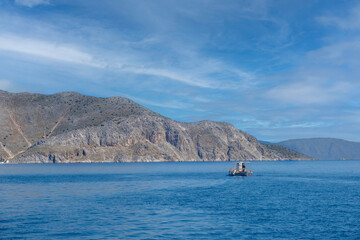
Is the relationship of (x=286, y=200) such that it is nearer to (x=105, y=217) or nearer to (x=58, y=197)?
(x=105, y=217)

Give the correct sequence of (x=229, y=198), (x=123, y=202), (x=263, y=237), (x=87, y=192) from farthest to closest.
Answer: (x=87, y=192)
(x=229, y=198)
(x=123, y=202)
(x=263, y=237)

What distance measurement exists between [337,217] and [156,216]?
70.5ft

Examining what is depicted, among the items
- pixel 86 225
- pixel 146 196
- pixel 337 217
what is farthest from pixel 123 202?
pixel 337 217

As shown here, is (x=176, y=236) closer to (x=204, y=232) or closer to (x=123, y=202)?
(x=204, y=232)

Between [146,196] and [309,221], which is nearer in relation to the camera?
→ [309,221]

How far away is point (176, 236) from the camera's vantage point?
32.8 m

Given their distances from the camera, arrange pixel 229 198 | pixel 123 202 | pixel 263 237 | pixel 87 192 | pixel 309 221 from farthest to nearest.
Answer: pixel 87 192 → pixel 229 198 → pixel 123 202 → pixel 309 221 → pixel 263 237

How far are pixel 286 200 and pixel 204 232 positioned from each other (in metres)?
26.7

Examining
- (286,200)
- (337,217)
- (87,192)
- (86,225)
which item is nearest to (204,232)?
(86,225)

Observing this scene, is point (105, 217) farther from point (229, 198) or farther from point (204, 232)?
point (229, 198)

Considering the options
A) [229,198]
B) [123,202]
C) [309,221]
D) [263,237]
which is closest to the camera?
[263,237]

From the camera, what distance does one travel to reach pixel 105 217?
1636 inches

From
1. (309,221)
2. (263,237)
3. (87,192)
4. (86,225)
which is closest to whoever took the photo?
(263,237)

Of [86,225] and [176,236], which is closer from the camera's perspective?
[176,236]
